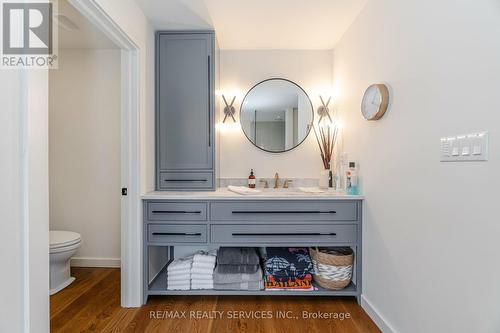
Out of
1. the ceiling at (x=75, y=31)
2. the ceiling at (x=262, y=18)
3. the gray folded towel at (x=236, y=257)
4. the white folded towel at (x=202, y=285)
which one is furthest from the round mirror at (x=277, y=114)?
the ceiling at (x=75, y=31)

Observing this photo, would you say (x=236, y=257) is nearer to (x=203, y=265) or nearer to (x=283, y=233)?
(x=203, y=265)

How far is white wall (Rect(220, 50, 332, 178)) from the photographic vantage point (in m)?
2.73

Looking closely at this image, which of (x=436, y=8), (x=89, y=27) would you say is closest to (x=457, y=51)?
(x=436, y=8)

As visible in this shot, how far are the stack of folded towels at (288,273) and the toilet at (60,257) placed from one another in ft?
5.61

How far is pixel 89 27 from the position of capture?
2330mm

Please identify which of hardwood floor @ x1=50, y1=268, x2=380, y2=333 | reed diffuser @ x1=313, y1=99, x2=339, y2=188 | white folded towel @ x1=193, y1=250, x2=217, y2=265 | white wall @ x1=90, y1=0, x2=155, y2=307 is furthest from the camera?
reed diffuser @ x1=313, y1=99, x2=339, y2=188

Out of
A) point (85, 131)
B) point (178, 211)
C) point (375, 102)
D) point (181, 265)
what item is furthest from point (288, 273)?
point (85, 131)

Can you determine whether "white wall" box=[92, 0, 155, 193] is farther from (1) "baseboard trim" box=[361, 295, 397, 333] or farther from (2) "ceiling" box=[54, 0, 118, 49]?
(1) "baseboard trim" box=[361, 295, 397, 333]

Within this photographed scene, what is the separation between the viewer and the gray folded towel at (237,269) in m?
2.13

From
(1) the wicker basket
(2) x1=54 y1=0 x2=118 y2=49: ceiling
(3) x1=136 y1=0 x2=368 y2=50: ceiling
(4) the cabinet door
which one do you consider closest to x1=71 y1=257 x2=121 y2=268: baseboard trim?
(4) the cabinet door

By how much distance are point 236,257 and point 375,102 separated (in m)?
1.56

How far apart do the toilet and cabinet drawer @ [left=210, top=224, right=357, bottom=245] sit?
1290mm

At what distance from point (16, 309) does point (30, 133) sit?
0.67 metres

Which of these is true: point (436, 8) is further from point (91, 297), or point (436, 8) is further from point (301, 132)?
point (91, 297)
